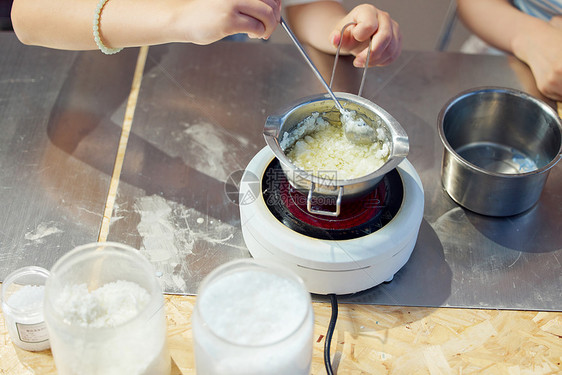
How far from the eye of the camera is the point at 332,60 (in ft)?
5.13

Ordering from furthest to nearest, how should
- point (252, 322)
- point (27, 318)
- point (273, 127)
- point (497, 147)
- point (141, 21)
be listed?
1. point (497, 147)
2. point (141, 21)
3. point (273, 127)
4. point (27, 318)
5. point (252, 322)

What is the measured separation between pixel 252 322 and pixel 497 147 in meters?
0.85

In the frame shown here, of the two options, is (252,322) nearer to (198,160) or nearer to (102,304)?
(102,304)

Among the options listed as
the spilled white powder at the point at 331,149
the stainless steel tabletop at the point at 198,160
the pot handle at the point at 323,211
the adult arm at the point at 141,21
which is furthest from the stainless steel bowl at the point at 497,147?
the adult arm at the point at 141,21

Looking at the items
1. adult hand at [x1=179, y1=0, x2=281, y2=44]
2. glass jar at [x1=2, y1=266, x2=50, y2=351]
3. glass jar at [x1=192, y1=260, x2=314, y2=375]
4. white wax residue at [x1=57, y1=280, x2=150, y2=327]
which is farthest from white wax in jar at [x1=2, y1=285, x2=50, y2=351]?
adult hand at [x1=179, y1=0, x2=281, y2=44]

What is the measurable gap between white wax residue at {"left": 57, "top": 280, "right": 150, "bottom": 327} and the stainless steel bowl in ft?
2.21

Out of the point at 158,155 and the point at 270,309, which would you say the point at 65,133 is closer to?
the point at 158,155

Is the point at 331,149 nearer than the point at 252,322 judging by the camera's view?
No

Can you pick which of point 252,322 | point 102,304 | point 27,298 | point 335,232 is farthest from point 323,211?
point 27,298

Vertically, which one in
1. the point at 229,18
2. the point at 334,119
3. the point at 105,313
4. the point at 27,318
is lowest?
the point at 27,318

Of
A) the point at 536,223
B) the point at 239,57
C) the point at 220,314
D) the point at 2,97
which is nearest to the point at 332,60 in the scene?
the point at 239,57

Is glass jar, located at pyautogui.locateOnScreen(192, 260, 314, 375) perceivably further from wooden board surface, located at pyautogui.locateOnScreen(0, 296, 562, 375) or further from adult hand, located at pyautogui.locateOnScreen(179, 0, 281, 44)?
adult hand, located at pyautogui.locateOnScreen(179, 0, 281, 44)

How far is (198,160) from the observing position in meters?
1.33

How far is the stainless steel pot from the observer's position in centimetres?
98
